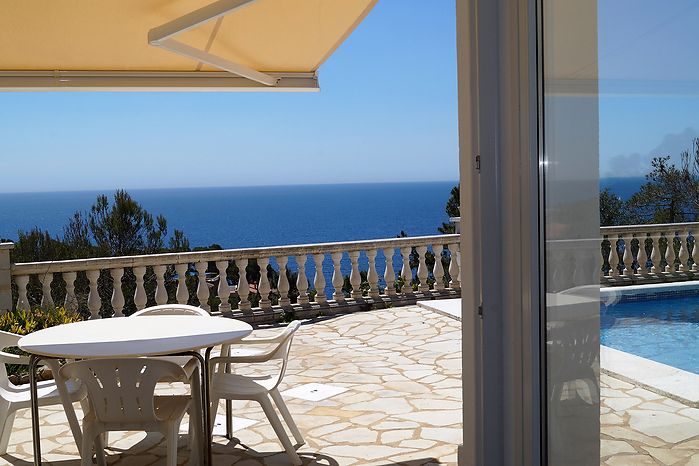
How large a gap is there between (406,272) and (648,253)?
6771mm

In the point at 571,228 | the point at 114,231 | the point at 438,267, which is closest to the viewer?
the point at 571,228

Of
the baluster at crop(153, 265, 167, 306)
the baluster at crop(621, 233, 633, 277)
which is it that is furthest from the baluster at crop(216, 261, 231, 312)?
the baluster at crop(621, 233, 633, 277)

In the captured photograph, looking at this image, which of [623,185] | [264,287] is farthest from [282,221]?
[623,185]

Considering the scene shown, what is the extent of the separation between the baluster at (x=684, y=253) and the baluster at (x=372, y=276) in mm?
6709

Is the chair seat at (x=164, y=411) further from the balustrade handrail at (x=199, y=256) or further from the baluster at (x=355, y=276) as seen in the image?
the baluster at (x=355, y=276)

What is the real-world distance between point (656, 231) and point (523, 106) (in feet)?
3.12

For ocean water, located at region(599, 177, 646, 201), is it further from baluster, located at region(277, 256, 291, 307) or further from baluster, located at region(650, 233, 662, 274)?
baluster, located at region(277, 256, 291, 307)

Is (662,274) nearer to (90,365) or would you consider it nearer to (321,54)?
(90,365)

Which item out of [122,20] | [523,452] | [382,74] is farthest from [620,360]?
[382,74]

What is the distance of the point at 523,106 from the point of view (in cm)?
297

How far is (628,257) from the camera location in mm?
2316

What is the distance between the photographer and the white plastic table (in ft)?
11.7

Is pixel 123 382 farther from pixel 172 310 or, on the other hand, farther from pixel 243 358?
pixel 172 310

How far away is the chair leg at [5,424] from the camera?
13.8 feet
